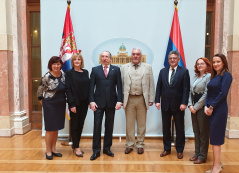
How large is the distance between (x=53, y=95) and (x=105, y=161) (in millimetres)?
1249

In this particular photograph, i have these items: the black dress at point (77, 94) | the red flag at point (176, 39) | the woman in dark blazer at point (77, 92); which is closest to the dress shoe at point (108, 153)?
the woman in dark blazer at point (77, 92)

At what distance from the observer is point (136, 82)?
3.53 m

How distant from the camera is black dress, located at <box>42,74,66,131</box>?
3279mm

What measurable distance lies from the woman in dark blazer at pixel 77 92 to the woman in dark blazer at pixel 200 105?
1.60 m

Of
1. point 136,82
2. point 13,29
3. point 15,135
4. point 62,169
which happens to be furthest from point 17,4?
point 62,169

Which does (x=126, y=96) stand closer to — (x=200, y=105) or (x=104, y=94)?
(x=104, y=94)

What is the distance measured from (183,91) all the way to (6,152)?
3.05 m

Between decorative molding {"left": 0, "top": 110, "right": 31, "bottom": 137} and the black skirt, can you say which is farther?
decorative molding {"left": 0, "top": 110, "right": 31, "bottom": 137}

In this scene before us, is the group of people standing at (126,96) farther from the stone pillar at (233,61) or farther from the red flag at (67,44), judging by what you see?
the stone pillar at (233,61)

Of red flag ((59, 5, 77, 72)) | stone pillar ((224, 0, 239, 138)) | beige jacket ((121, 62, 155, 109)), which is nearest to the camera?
beige jacket ((121, 62, 155, 109))

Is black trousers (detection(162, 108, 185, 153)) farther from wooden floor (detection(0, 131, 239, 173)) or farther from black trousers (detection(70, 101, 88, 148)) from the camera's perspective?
black trousers (detection(70, 101, 88, 148))

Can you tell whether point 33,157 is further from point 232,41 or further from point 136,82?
point 232,41

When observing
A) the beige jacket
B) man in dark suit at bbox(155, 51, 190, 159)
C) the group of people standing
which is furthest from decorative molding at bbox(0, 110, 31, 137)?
man in dark suit at bbox(155, 51, 190, 159)

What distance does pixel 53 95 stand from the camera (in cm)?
328
